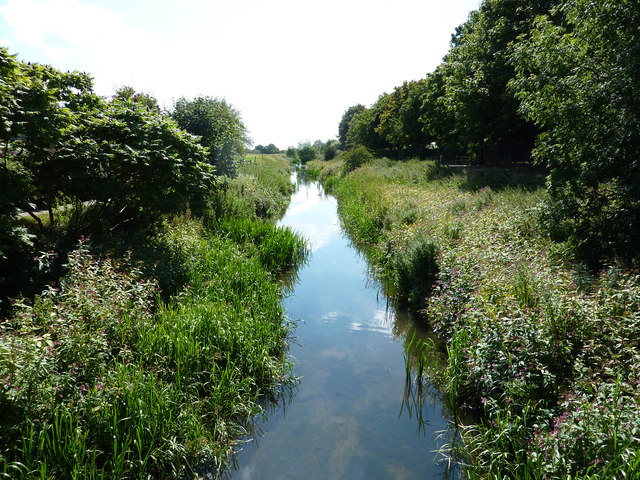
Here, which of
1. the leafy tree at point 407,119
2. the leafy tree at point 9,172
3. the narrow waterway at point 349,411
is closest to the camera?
the narrow waterway at point 349,411

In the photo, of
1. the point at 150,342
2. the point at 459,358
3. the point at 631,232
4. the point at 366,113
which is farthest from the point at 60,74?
the point at 366,113

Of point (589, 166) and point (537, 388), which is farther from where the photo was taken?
point (589, 166)

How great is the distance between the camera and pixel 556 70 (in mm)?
6531

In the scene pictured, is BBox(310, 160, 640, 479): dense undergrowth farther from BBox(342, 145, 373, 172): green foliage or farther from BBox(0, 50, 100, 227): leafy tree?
BBox(342, 145, 373, 172): green foliage

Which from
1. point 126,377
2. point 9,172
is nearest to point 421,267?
point 126,377

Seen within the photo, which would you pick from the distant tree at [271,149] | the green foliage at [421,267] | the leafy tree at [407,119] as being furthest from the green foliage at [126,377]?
the distant tree at [271,149]

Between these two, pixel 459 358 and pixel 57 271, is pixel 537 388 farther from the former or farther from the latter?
pixel 57 271

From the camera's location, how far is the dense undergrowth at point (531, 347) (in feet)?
9.34

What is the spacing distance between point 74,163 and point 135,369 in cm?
386

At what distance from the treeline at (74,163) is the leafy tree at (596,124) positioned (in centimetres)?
729

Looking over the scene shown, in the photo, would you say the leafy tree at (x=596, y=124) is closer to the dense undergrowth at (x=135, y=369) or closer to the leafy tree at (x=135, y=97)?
the dense undergrowth at (x=135, y=369)

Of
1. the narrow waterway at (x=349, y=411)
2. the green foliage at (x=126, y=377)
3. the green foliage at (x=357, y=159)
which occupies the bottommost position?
the narrow waterway at (x=349, y=411)

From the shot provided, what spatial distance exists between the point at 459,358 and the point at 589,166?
3.94m

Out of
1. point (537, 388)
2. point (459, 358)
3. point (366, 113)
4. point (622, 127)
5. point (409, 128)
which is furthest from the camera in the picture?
point (366, 113)
